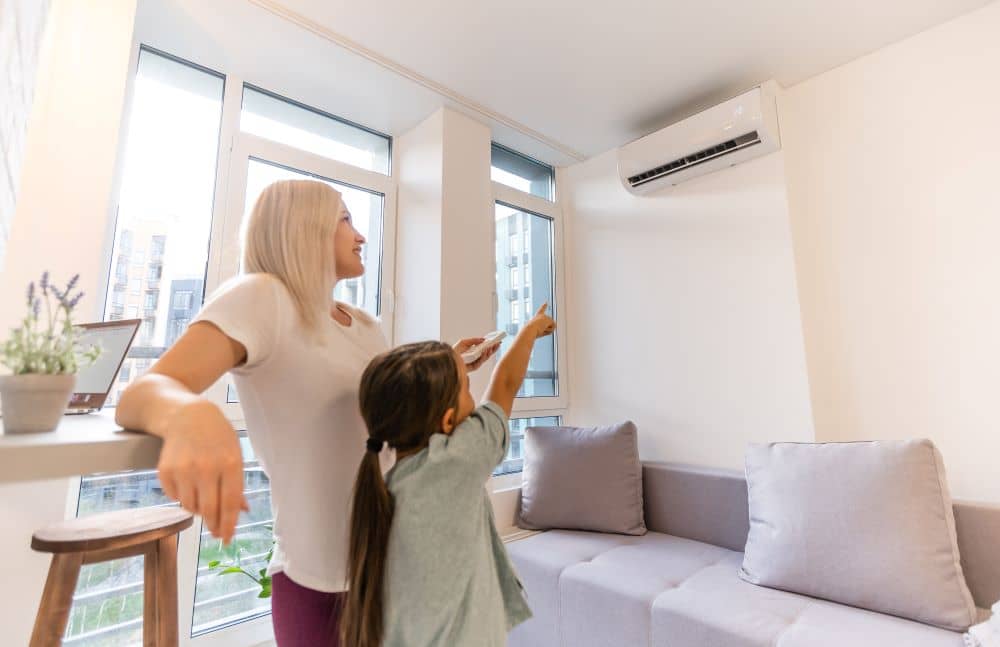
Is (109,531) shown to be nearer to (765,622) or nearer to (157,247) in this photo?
(157,247)

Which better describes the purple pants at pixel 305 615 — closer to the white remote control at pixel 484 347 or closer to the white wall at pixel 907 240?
the white remote control at pixel 484 347

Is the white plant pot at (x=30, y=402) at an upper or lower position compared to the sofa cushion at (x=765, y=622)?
upper

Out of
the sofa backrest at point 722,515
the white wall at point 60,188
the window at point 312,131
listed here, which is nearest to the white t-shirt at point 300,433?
the white wall at point 60,188

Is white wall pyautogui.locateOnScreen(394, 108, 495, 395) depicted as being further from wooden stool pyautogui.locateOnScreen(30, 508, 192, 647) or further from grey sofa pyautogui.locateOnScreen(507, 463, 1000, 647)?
wooden stool pyautogui.locateOnScreen(30, 508, 192, 647)

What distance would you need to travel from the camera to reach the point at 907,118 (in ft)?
6.58

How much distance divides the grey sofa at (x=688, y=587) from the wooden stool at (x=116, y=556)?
1.21 metres

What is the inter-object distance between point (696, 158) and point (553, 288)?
45.6 inches

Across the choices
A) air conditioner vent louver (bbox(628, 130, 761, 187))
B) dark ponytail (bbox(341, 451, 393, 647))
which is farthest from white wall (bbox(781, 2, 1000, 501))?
dark ponytail (bbox(341, 451, 393, 647))

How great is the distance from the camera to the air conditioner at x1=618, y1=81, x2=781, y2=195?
2.15m

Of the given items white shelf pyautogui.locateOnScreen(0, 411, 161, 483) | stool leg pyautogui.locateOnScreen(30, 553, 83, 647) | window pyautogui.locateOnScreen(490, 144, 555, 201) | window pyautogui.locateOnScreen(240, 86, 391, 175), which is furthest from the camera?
window pyautogui.locateOnScreen(490, 144, 555, 201)

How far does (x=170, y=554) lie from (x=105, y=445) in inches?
41.0

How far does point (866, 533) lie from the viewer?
4.71ft

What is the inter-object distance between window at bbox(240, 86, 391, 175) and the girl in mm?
1997

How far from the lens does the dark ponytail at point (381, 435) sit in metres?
0.72
